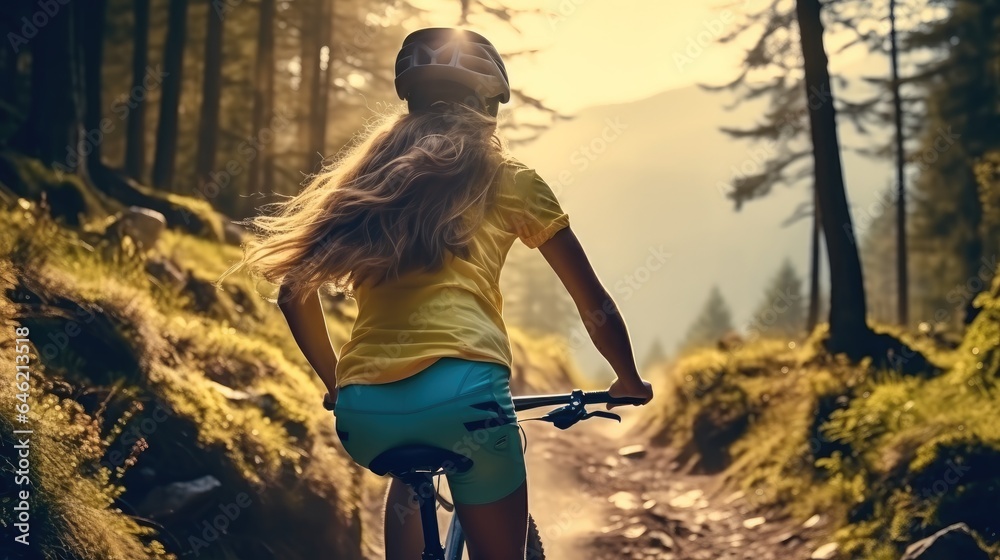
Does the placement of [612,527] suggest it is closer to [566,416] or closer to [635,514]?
[635,514]

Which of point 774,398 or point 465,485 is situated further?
point 774,398

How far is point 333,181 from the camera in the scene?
3.17 meters

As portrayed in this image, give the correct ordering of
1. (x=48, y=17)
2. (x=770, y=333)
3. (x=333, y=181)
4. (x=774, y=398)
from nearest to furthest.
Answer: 1. (x=333, y=181)
2. (x=48, y=17)
3. (x=774, y=398)
4. (x=770, y=333)

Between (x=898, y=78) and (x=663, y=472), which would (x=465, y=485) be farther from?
(x=898, y=78)

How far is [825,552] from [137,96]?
15.7m

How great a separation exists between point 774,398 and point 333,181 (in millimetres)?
10951

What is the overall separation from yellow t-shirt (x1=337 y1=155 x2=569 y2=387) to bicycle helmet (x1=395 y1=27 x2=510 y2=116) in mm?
424

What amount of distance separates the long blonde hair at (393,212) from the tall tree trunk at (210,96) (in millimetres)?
18023

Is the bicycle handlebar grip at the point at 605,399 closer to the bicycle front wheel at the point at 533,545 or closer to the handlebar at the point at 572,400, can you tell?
the handlebar at the point at 572,400

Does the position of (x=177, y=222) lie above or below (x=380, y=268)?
above

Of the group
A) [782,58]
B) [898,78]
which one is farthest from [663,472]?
[898,78]

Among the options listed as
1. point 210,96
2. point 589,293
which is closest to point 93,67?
point 210,96

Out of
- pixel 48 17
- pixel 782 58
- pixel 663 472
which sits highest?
pixel 782 58

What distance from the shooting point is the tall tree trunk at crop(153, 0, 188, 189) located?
19094 millimetres
